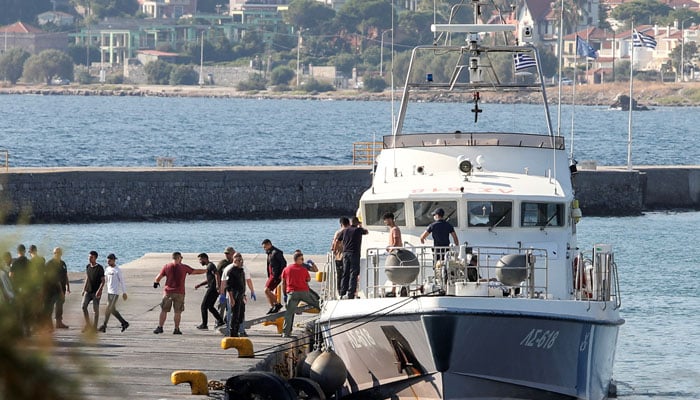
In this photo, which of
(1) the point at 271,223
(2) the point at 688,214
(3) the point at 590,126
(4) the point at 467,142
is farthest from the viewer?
(3) the point at 590,126

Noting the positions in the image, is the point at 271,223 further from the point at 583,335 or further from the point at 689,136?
the point at 689,136

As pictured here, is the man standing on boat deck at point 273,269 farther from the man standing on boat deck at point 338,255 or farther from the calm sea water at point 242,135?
the calm sea water at point 242,135

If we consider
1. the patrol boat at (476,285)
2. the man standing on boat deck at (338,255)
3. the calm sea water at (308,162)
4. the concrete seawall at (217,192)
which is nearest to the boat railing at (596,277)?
the patrol boat at (476,285)

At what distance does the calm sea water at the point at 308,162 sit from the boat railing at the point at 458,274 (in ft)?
11.5

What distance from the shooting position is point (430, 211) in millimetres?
16125

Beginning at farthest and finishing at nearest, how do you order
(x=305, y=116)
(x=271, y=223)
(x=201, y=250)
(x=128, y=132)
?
1. (x=305, y=116)
2. (x=128, y=132)
3. (x=271, y=223)
4. (x=201, y=250)

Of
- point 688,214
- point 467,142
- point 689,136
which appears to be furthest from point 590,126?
point 467,142

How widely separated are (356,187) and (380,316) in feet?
115

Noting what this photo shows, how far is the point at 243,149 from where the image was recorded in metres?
106

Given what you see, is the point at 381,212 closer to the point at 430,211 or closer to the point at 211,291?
the point at 430,211

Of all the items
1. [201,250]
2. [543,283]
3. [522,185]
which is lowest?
[201,250]

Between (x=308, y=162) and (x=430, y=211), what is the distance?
74.6 m

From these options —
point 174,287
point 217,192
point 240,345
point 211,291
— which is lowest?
point 217,192

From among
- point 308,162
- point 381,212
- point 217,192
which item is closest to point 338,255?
point 381,212
